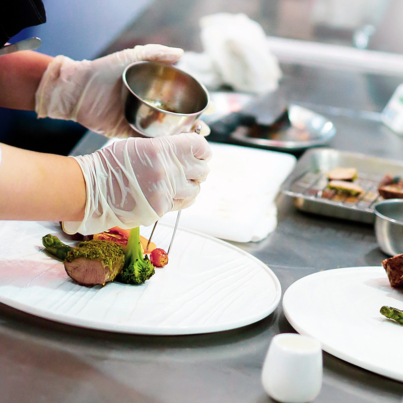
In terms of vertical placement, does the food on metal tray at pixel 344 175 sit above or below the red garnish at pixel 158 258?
below

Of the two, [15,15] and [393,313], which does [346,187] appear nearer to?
[393,313]

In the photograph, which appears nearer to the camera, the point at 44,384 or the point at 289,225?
the point at 44,384

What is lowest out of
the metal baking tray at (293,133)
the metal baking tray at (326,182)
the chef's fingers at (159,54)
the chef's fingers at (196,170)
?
the metal baking tray at (293,133)

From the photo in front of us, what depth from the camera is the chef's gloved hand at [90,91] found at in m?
1.64

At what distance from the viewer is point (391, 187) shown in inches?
75.2

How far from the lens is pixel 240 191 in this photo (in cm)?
196

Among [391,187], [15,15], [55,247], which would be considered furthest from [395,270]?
[15,15]

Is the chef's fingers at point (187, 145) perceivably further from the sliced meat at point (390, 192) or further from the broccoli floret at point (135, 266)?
the sliced meat at point (390, 192)

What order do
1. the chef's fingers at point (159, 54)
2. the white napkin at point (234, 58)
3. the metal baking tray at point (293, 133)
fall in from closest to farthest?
the chef's fingers at point (159, 54) < the metal baking tray at point (293, 133) < the white napkin at point (234, 58)

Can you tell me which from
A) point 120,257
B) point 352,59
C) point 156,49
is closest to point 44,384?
point 120,257

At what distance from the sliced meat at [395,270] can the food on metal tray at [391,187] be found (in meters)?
0.50

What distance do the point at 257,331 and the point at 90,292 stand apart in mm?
399

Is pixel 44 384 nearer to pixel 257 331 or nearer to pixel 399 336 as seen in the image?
pixel 257 331

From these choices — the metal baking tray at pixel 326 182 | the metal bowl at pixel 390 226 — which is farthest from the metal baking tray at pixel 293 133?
the metal bowl at pixel 390 226
